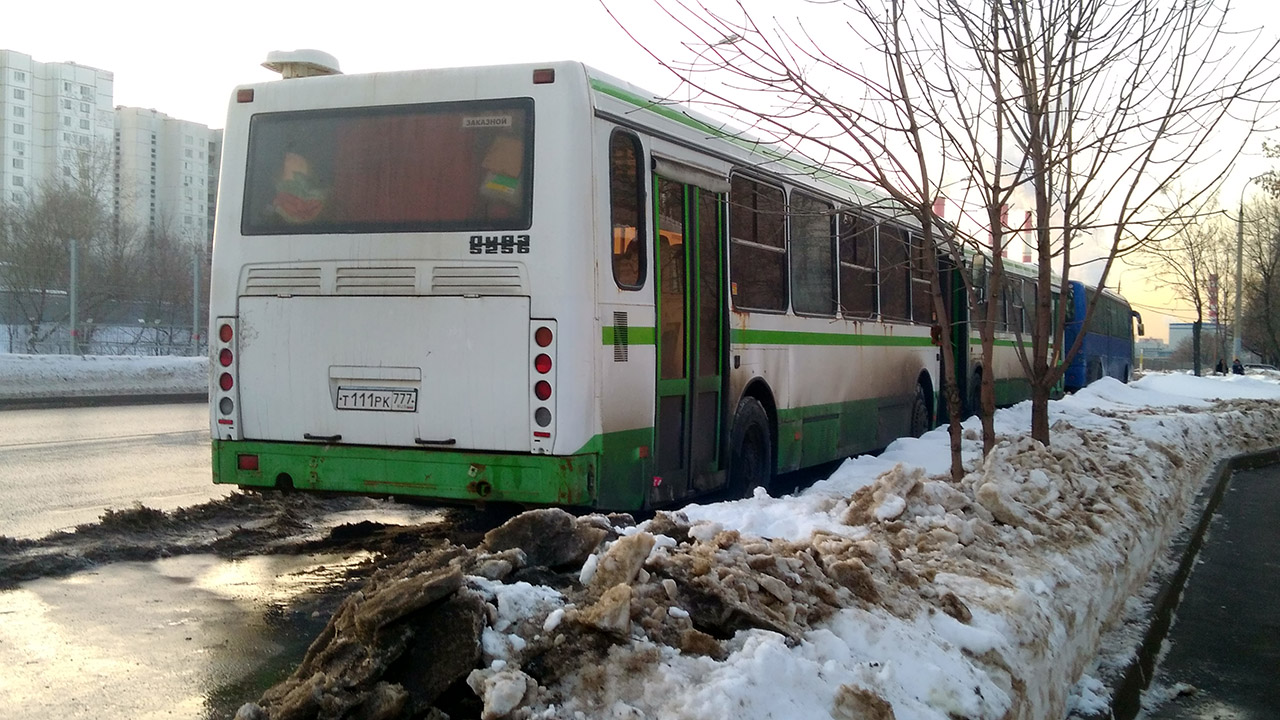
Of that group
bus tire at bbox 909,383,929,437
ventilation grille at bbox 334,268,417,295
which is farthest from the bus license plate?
bus tire at bbox 909,383,929,437

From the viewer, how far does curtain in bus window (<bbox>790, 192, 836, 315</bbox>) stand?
34.9ft

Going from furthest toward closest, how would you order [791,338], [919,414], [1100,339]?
1. [1100,339]
2. [919,414]
3. [791,338]

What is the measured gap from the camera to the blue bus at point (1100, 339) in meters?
32.8

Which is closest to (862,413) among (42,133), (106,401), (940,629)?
(940,629)

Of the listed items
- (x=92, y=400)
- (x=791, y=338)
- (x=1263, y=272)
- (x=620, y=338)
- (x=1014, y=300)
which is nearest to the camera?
(x=620, y=338)

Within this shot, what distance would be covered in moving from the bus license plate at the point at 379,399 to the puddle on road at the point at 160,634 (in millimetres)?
976

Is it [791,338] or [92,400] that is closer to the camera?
[791,338]

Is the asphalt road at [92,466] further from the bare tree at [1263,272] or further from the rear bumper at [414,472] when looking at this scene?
the bare tree at [1263,272]

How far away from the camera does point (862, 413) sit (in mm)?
12469

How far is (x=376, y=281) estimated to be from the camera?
24.5 feet

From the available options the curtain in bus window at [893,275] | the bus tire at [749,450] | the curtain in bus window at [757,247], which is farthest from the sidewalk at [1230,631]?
the curtain in bus window at [893,275]

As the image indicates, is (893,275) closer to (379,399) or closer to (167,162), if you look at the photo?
(379,399)

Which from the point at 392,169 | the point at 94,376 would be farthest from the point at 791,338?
the point at 94,376

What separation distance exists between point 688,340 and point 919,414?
6.79m
